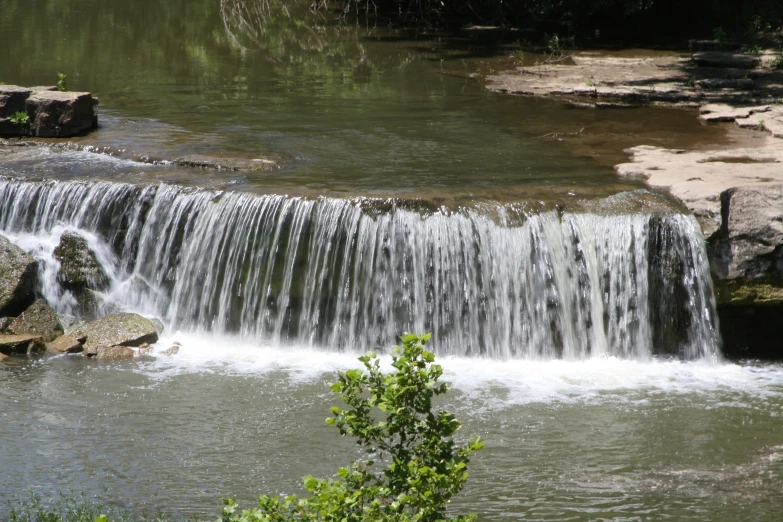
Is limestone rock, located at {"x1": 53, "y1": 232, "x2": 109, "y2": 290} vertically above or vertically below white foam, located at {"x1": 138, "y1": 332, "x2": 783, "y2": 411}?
above

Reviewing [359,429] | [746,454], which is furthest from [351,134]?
[359,429]

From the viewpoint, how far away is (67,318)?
9.85 metres

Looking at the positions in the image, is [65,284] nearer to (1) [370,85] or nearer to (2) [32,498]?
(2) [32,498]

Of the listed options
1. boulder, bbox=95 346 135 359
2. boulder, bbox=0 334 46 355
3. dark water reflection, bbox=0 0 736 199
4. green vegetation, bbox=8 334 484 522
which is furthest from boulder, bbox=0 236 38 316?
green vegetation, bbox=8 334 484 522

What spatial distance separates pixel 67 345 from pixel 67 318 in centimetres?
88

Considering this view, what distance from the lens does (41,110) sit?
12.0 meters

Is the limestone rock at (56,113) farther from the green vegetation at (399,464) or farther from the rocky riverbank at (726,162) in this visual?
the green vegetation at (399,464)

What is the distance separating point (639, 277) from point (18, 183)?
256 inches

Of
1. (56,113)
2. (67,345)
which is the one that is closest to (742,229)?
(67,345)

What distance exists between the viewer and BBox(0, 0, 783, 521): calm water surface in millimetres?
6297

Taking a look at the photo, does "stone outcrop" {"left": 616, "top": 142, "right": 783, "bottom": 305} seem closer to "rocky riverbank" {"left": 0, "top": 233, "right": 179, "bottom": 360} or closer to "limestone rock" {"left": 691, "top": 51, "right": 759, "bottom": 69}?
"rocky riverbank" {"left": 0, "top": 233, "right": 179, "bottom": 360}

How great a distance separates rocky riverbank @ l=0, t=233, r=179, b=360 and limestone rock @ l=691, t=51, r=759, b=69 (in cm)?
1145

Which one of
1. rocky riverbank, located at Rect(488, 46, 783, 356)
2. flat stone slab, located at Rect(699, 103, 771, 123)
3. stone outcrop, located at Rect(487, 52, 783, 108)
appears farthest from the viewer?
stone outcrop, located at Rect(487, 52, 783, 108)

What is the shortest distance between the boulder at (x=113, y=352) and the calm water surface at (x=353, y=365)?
0.65ft
